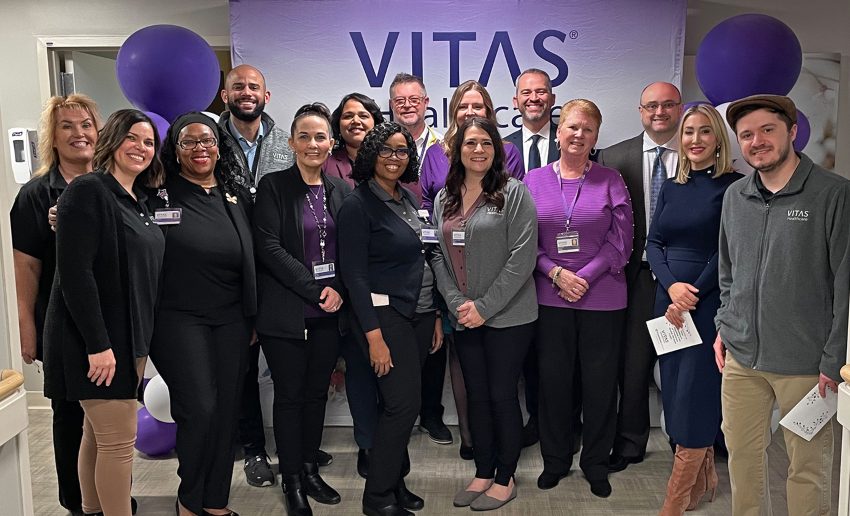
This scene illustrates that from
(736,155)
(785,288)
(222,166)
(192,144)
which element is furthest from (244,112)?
(785,288)

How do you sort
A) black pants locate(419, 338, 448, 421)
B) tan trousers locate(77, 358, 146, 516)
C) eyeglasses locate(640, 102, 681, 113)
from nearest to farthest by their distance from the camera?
tan trousers locate(77, 358, 146, 516)
eyeglasses locate(640, 102, 681, 113)
black pants locate(419, 338, 448, 421)

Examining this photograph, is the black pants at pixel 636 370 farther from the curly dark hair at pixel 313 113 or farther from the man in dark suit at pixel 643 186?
the curly dark hair at pixel 313 113

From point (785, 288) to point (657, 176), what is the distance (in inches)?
44.1

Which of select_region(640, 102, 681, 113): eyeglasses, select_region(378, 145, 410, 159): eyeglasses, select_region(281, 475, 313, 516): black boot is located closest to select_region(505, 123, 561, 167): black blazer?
select_region(640, 102, 681, 113): eyeglasses

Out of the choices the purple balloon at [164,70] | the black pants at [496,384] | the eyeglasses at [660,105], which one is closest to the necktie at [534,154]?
the eyeglasses at [660,105]

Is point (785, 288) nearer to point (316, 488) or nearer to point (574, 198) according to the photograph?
point (574, 198)

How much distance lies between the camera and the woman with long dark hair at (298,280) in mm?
2881

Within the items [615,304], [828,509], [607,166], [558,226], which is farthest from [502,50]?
[828,509]

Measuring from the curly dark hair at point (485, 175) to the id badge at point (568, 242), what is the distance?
349 mm

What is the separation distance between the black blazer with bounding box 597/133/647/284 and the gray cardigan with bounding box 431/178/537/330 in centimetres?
61

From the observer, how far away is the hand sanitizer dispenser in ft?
14.0

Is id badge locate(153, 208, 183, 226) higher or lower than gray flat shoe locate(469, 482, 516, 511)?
higher

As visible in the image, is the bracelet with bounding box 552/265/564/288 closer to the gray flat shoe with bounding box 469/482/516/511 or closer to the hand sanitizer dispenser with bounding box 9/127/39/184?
the gray flat shoe with bounding box 469/482/516/511

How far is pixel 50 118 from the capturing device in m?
2.87
